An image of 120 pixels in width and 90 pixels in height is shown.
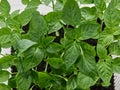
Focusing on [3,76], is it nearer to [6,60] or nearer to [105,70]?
[6,60]

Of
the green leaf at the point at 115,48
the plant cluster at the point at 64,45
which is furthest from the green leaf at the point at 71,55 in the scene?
the green leaf at the point at 115,48

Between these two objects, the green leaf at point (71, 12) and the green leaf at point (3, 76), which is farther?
the green leaf at point (3, 76)

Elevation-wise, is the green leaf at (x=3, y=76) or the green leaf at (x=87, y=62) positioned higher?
the green leaf at (x=87, y=62)

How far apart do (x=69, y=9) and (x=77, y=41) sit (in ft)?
0.19

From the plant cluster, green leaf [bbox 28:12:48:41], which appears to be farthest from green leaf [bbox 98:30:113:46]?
green leaf [bbox 28:12:48:41]

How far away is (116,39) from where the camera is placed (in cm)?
58

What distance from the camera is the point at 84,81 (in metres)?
0.55

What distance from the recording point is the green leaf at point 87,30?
51cm

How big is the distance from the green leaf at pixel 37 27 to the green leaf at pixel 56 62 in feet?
0.16

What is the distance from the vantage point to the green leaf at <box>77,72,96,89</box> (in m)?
0.55

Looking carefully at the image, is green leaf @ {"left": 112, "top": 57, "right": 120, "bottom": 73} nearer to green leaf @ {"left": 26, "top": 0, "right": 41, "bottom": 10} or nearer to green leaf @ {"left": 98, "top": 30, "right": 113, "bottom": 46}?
green leaf @ {"left": 98, "top": 30, "right": 113, "bottom": 46}

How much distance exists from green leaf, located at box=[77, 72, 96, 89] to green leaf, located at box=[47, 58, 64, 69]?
0.04 m

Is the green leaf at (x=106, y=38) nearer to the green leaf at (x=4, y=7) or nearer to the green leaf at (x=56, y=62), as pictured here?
the green leaf at (x=56, y=62)

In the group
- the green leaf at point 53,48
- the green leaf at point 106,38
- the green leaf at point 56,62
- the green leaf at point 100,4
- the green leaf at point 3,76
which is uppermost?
the green leaf at point 100,4
